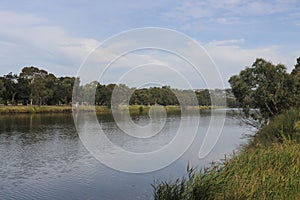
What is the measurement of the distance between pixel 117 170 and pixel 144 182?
2610mm

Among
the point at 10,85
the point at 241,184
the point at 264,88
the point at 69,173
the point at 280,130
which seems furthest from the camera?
the point at 10,85

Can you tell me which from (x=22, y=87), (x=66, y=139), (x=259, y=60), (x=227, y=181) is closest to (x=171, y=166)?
(x=259, y=60)

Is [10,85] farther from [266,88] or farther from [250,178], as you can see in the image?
[250,178]

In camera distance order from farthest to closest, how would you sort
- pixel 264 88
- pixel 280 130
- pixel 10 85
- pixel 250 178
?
1. pixel 10 85
2. pixel 264 88
3. pixel 280 130
4. pixel 250 178

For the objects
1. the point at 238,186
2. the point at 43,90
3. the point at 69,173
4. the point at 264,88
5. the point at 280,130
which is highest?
the point at 43,90

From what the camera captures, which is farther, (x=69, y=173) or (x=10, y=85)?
(x=10, y=85)

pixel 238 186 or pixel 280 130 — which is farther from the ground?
pixel 280 130

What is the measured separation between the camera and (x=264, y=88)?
56.9 feet

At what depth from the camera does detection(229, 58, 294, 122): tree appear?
17391mm

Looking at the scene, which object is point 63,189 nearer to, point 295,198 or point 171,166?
point 171,166

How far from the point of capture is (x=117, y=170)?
14938 millimetres

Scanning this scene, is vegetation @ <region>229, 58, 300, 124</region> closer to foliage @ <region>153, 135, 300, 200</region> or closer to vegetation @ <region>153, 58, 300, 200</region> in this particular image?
vegetation @ <region>153, 58, 300, 200</region>

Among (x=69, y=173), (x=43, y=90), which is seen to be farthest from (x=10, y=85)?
(x=69, y=173)

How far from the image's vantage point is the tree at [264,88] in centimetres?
1739
